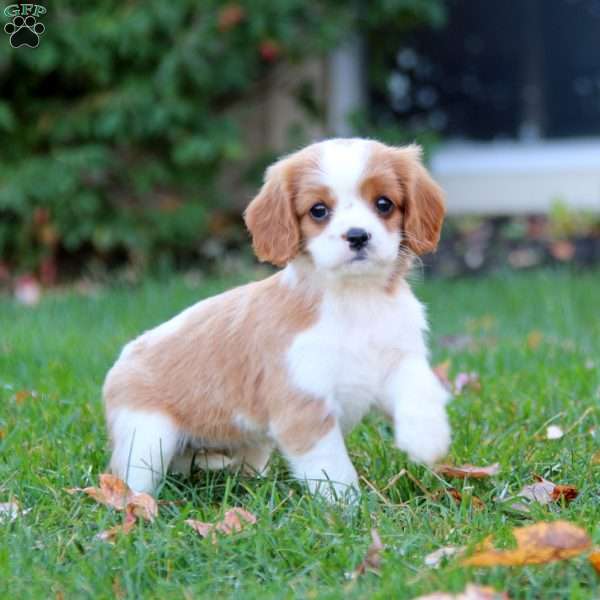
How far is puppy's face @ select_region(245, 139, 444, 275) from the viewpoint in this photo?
9.97 ft

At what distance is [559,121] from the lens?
949 cm

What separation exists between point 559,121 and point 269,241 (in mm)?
6861

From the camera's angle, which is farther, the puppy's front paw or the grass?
the puppy's front paw

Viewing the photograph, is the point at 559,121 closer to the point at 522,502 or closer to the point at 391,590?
the point at 522,502

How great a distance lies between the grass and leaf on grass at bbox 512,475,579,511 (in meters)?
0.03

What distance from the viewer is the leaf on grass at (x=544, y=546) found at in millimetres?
2387

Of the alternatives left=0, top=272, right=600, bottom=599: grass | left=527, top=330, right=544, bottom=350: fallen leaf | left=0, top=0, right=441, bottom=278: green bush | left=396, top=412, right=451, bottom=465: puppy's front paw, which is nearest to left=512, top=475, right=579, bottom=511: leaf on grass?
left=0, top=272, right=600, bottom=599: grass

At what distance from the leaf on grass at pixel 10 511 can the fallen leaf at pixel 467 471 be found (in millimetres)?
1207

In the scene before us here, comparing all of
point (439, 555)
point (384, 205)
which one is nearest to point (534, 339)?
point (384, 205)

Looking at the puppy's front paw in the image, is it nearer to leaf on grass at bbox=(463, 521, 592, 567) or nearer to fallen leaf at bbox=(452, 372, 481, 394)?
leaf on grass at bbox=(463, 521, 592, 567)

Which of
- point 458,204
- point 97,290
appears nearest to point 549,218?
point 458,204

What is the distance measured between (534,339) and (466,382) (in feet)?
3.77

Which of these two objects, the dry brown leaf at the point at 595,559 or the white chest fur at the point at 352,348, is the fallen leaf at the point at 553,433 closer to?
the white chest fur at the point at 352,348

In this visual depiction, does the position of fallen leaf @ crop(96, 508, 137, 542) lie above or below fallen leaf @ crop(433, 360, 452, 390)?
above
